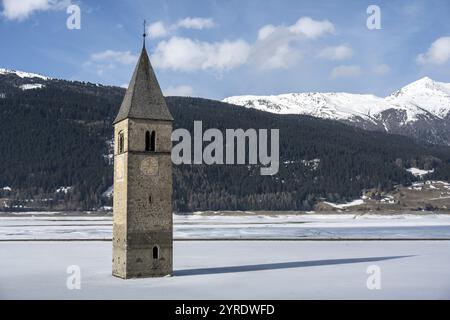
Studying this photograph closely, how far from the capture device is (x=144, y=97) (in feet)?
154

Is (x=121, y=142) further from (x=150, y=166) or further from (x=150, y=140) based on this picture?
(x=150, y=166)

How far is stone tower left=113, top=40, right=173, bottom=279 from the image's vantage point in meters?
45.2

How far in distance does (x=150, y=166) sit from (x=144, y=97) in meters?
5.16

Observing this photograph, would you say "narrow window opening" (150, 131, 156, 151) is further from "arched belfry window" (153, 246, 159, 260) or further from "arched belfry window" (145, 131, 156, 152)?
"arched belfry window" (153, 246, 159, 260)

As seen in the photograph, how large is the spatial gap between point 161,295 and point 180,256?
22063 mm

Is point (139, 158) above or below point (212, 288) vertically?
above

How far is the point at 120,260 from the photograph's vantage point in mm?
45406

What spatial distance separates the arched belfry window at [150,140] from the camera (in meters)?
46.6

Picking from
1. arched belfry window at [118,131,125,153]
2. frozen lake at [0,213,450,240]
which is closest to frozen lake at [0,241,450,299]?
arched belfry window at [118,131,125,153]

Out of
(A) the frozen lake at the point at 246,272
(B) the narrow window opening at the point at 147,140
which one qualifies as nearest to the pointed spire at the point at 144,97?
(B) the narrow window opening at the point at 147,140
